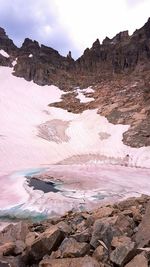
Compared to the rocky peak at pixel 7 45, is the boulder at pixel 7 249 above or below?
below

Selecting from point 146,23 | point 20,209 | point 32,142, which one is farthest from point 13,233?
point 146,23

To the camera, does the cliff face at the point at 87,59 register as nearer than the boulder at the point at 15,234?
No

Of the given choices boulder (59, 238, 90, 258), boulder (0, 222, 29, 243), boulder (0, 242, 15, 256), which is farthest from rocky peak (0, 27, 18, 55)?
boulder (59, 238, 90, 258)

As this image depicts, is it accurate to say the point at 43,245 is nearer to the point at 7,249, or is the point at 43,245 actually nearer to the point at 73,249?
the point at 73,249

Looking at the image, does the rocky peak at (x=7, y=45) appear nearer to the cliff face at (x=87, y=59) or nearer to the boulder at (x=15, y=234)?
the cliff face at (x=87, y=59)

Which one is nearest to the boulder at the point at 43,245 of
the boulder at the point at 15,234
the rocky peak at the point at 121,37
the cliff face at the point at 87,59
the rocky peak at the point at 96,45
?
the boulder at the point at 15,234

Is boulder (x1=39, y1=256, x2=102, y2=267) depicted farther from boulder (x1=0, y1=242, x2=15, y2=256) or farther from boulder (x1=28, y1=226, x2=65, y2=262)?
boulder (x1=0, y1=242, x2=15, y2=256)
